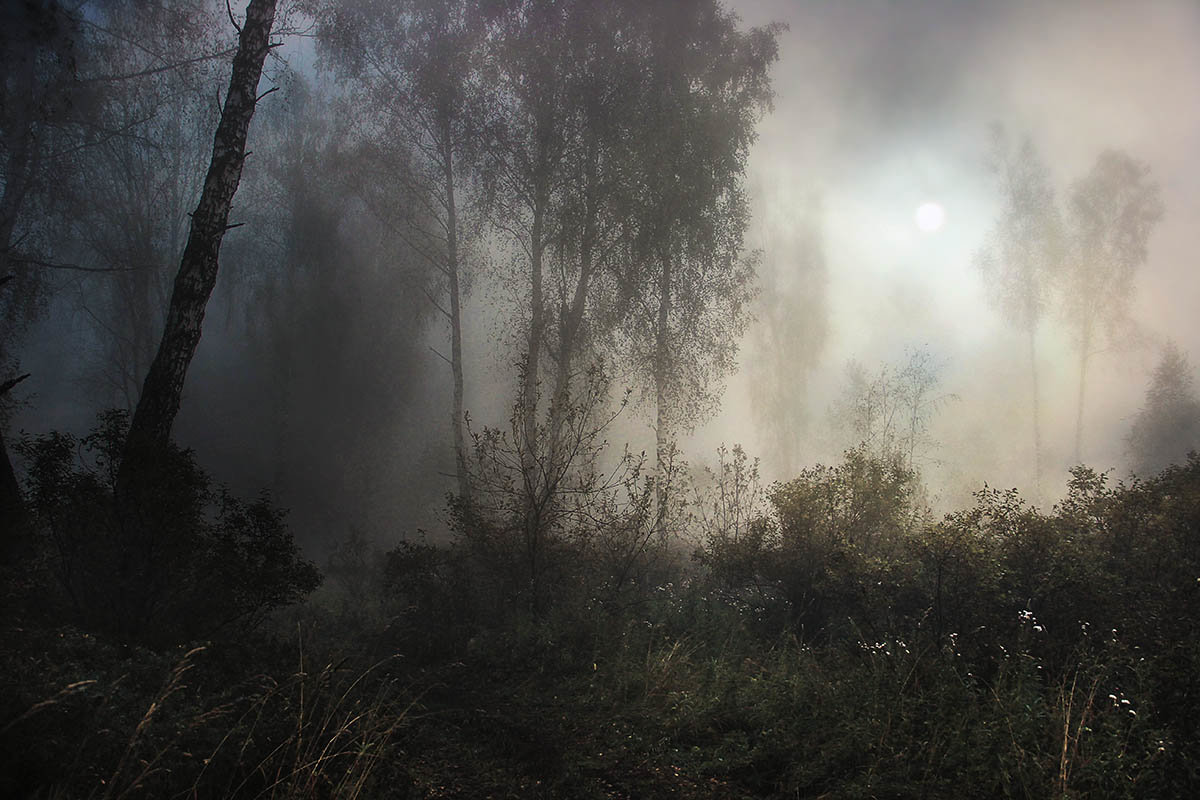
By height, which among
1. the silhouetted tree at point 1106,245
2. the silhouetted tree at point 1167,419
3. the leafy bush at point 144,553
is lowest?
the leafy bush at point 144,553

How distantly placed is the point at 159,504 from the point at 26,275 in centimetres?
1001

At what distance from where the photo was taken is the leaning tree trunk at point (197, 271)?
18.9ft

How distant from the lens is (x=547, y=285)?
13461mm

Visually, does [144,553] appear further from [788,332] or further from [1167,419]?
[1167,419]

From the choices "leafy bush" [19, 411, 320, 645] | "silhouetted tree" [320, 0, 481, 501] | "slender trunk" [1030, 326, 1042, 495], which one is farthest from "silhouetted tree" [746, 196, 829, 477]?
"leafy bush" [19, 411, 320, 645]

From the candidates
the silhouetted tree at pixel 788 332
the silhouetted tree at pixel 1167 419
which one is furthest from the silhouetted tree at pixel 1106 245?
the silhouetted tree at pixel 788 332

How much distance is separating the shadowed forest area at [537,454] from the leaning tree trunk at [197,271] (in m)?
0.04

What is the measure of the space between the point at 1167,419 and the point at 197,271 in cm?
2746

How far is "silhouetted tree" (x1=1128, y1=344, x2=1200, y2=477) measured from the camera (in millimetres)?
20362

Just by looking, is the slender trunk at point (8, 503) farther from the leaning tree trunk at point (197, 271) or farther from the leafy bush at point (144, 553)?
the leaning tree trunk at point (197, 271)

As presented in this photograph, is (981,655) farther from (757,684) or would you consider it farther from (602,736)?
(602,736)

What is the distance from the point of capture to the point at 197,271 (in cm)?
636

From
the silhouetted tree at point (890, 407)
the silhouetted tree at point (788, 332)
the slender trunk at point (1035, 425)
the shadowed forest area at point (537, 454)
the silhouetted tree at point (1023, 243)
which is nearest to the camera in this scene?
the shadowed forest area at point (537, 454)

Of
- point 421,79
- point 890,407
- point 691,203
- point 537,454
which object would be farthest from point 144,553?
point 890,407
